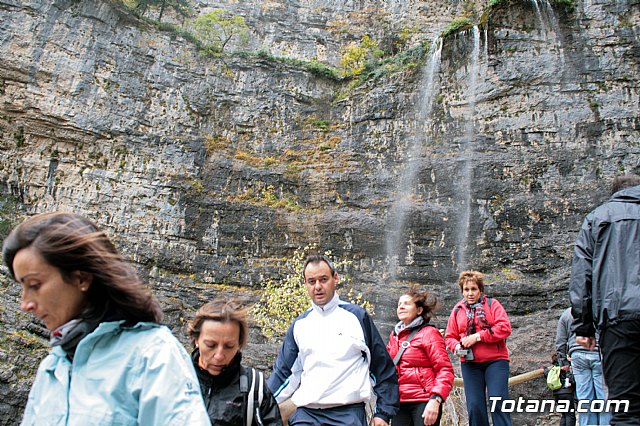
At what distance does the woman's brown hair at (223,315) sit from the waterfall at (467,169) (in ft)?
52.1

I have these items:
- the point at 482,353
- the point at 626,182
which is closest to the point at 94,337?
the point at 626,182

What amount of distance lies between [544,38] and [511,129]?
4277 mm

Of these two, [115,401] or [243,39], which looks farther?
[243,39]

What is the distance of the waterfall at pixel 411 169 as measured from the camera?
62.0 feet

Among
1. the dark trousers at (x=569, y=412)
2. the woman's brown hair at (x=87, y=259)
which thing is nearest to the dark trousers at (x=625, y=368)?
the woman's brown hair at (x=87, y=259)

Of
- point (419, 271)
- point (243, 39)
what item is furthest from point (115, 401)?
point (243, 39)

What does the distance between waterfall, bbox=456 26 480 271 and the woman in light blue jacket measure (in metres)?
17.3

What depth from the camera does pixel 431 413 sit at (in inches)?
160

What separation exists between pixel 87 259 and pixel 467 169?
62.3 ft

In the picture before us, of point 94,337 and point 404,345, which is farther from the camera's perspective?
point 404,345

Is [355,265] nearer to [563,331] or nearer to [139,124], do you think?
[139,124]

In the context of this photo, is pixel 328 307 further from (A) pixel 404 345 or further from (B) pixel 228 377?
(B) pixel 228 377

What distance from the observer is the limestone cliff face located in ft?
59.4

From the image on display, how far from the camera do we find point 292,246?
19.3 m
